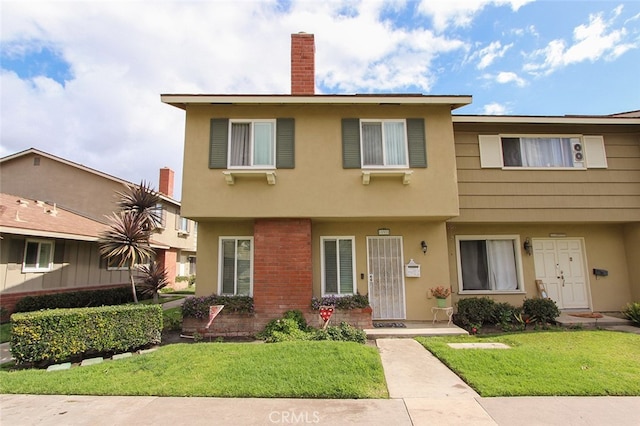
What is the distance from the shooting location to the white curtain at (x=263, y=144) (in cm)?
888

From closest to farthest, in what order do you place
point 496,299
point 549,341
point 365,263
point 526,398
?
point 526,398 → point 549,341 → point 365,263 → point 496,299

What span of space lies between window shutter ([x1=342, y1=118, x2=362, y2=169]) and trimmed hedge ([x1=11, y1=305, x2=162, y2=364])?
19.7ft

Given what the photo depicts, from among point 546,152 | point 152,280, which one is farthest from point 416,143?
point 152,280

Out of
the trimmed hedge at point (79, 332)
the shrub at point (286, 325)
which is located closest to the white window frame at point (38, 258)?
the trimmed hedge at point (79, 332)

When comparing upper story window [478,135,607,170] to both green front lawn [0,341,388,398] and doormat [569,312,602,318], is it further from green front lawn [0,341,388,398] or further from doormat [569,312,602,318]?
green front lawn [0,341,388,398]

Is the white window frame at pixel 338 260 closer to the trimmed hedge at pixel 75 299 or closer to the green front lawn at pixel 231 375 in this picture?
the green front lawn at pixel 231 375

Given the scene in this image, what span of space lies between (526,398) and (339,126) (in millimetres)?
7105

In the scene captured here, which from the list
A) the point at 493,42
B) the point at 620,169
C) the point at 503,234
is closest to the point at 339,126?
the point at 493,42

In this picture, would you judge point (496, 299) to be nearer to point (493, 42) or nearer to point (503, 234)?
point (503, 234)

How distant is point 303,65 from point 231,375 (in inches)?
333

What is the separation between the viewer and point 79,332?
253 inches

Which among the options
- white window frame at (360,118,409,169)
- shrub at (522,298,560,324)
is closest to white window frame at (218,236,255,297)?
white window frame at (360,118,409,169)

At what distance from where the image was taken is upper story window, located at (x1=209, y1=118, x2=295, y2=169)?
879 cm

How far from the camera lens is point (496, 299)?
10.1 m
